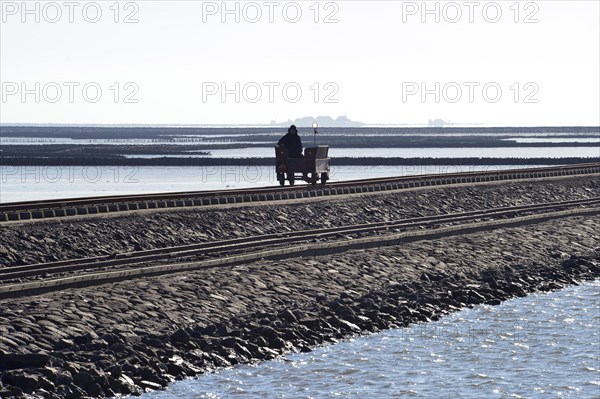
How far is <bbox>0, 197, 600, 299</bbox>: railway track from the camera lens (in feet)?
85.1

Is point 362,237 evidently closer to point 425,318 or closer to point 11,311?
point 425,318

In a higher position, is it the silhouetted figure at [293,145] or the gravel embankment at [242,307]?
the silhouetted figure at [293,145]

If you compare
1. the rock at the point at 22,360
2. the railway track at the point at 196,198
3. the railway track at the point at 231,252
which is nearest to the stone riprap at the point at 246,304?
the rock at the point at 22,360

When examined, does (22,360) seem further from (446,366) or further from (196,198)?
(196,198)

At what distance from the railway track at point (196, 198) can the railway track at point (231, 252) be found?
409 centimetres

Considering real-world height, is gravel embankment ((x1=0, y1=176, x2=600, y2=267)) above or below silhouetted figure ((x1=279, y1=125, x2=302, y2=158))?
below

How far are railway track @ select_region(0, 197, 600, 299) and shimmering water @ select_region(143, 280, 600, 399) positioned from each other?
4934 millimetres

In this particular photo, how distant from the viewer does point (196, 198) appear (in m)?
39.8

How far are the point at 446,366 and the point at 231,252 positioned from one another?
33.4 feet

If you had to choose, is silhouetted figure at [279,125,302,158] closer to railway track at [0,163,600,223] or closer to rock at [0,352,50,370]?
railway track at [0,163,600,223]

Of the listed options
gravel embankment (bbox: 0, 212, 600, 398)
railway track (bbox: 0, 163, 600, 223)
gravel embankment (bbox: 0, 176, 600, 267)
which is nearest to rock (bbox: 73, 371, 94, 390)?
gravel embankment (bbox: 0, 212, 600, 398)

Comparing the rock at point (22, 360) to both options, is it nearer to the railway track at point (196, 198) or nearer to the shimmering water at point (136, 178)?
the railway track at point (196, 198)

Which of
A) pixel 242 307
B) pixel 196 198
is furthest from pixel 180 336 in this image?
pixel 196 198

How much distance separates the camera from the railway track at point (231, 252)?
2594cm
